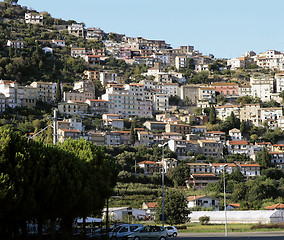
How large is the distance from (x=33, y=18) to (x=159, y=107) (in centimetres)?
7637

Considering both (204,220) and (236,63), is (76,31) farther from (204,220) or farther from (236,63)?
(204,220)

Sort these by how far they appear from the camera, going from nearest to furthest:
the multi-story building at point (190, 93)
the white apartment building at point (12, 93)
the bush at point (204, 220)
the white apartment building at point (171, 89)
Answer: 1. the bush at point (204, 220)
2. the white apartment building at point (12, 93)
3. the multi-story building at point (190, 93)
4. the white apartment building at point (171, 89)

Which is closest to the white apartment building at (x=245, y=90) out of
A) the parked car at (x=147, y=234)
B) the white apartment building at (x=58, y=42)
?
the white apartment building at (x=58, y=42)

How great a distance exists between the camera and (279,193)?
93.9 m

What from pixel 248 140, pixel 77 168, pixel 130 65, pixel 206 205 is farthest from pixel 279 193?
pixel 130 65

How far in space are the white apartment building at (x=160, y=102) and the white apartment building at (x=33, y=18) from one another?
73428 mm

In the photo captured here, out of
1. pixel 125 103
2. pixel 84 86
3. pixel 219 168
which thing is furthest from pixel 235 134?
pixel 84 86

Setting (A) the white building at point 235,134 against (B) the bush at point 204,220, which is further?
(A) the white building at point 235,134

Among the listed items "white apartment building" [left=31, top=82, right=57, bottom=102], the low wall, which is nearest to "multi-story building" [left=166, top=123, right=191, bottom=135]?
"white apartment building" [left=31, top=82, right=57, bottom=102]

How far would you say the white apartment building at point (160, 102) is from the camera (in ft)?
479

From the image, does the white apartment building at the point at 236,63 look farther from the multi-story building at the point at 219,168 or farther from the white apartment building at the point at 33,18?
the multi-story building at the point at 219,168

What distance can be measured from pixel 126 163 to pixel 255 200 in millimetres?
27722

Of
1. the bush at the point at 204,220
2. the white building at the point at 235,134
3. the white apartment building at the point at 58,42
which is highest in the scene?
the white apartment building at the point at 58,42

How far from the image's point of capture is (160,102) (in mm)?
146625
